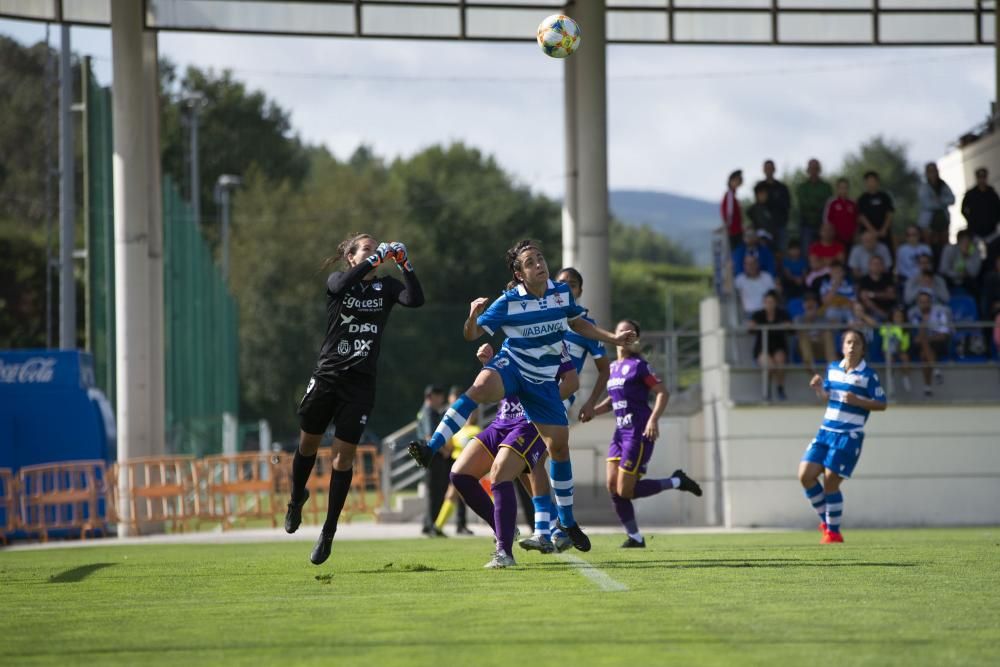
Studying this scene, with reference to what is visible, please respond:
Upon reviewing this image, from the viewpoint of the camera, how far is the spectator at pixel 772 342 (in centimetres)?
2294

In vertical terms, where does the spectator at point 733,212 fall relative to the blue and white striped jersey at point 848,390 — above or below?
above

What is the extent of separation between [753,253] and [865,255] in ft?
5.93

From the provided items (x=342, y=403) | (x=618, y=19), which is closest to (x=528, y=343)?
(x=342, y=403)

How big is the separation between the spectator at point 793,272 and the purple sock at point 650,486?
956cm

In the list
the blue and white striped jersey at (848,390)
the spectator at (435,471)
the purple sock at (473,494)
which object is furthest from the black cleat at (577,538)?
the spectator at (435,471)

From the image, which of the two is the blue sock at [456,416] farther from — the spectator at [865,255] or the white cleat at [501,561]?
the spectator at [865,255]

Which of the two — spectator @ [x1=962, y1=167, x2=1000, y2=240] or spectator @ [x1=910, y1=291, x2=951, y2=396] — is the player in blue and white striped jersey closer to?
spectator @ [x1=910, y1=291, x2=951, y2=396]

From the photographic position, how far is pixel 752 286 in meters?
23.4

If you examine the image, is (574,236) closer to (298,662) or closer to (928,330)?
(928,330)

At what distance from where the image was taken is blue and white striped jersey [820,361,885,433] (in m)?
15.2

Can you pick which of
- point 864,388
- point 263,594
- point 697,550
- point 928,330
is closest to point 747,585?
point 263,594

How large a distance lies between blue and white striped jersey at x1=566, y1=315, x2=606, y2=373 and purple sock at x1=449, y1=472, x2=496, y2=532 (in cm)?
156

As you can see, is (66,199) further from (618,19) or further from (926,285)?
(926,285)

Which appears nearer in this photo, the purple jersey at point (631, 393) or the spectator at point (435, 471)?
the purple jersey at point (631, 393)
